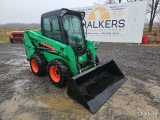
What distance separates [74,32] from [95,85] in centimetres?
169

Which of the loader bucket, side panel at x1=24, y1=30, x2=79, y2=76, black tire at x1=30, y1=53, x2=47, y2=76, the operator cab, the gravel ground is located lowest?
the gravel ground

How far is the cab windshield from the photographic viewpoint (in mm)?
4098

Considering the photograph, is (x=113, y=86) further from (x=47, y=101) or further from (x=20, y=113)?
(x=20, y=113)

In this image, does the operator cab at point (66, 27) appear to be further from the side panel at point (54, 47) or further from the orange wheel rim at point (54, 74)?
Result: the orange wheel rim at point (54, 74)

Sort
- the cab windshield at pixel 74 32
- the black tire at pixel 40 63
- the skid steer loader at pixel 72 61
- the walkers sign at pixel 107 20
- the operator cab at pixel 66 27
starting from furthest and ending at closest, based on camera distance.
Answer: the walkers sign at pixel 107 20, the black tire at pixel 40 63, the cab windshield at pixel 74 32, the operator cab at pixel 66 27, the skid steer loader at pixel 72 61

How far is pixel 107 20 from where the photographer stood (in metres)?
13.0

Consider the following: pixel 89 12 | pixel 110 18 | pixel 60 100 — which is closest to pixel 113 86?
pixel 60 100

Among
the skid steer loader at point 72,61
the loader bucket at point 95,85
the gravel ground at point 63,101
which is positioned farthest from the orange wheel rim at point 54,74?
the loader bucket at point 95,85

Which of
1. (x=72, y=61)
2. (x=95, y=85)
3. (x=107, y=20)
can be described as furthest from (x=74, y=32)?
(x=107, y=20)

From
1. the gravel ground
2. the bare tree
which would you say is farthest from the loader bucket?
the bare tree

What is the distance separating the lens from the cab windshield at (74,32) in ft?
13.4

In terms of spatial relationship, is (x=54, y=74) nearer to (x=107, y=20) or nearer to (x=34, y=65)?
(x=34, y=65)

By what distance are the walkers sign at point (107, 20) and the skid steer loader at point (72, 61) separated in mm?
8518

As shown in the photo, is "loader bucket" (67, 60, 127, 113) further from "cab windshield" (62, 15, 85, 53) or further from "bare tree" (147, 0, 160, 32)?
"bare tree" (147, 0, 160, 32)
